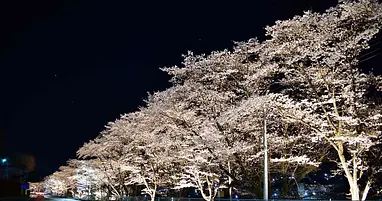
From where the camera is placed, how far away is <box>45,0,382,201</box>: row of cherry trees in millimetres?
14625

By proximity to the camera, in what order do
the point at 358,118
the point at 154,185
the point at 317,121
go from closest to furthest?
1. the point at 358,118
2. the point at 317,121
3. the point at 154,185

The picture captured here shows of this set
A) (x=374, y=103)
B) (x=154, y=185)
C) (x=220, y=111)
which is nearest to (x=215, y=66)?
(x=220, y=111)

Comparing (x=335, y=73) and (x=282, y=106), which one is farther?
(x=282, y=106)

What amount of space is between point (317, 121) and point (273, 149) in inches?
188

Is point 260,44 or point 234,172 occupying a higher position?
point 260,44

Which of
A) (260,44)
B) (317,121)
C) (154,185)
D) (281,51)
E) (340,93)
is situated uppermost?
(260,44)

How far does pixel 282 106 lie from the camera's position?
15938 mm

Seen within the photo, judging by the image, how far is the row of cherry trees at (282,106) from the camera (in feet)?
48.0

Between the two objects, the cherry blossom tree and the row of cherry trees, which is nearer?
the cherry blossom tree

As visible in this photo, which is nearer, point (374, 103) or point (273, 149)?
point (374, 103)

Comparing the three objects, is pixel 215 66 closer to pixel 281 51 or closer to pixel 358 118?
pixel 281 51

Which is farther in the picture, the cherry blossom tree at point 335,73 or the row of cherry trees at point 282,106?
the row of cherry trees at point 282,106

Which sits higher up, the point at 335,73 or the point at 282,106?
the point at 335,73

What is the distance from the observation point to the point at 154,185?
3631cm
